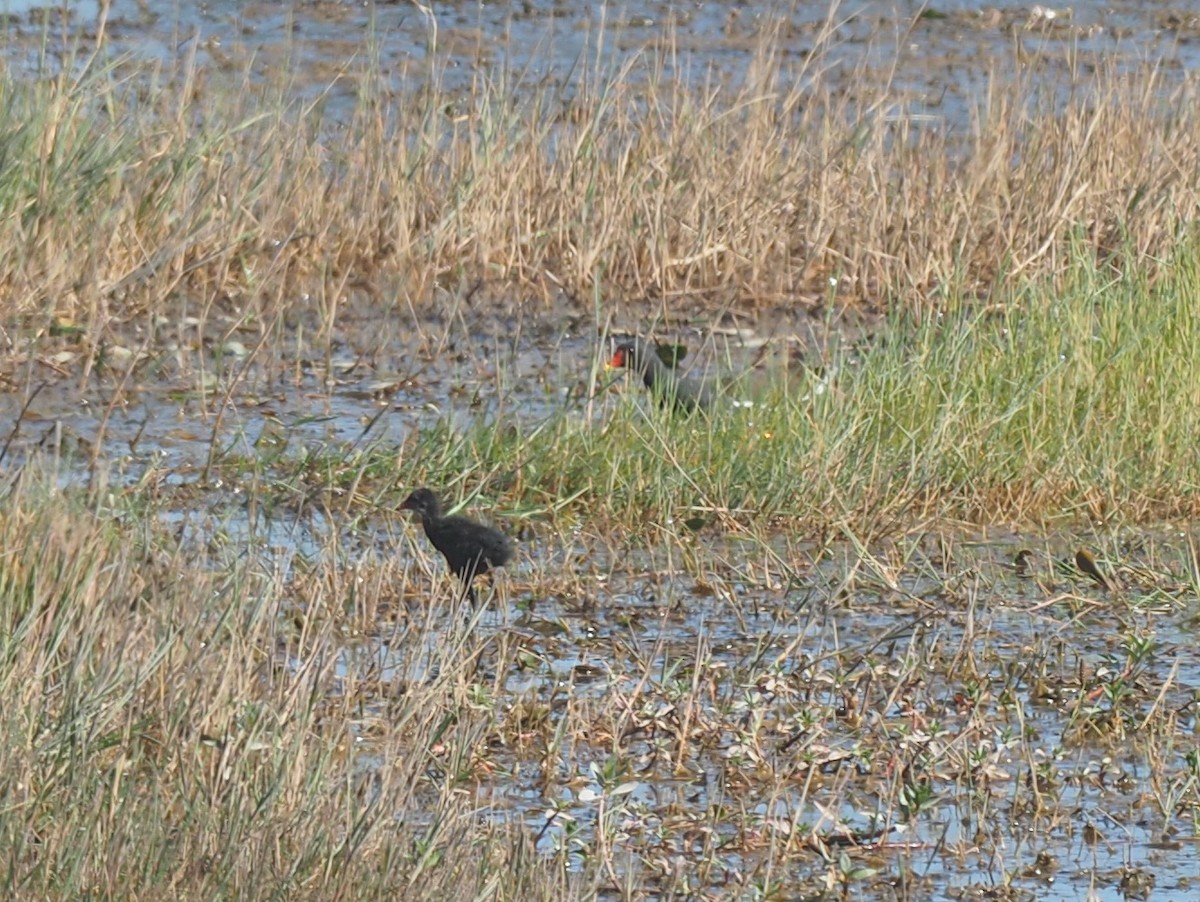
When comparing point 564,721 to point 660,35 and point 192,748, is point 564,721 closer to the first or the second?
point 192,748

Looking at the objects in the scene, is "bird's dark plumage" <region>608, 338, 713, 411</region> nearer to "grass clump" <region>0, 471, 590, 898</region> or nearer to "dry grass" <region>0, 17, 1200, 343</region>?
"dry grass" <region>0, 17, 1200, 343</region>

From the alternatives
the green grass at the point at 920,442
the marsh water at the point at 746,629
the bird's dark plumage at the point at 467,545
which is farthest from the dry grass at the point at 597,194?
the bird's dark plumage at the point at 467,545

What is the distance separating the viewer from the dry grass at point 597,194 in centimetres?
977

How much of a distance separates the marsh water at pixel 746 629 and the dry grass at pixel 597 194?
35 centimetres

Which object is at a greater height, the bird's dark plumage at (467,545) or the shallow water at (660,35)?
the bird's dark plumage at (467,545)

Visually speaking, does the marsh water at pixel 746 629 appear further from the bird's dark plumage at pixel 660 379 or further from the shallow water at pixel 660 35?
the shallow water at pixel 660 35

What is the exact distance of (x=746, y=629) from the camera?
6.27m

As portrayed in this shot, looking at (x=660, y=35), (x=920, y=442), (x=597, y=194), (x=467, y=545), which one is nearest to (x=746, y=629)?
(x=467, y=545)

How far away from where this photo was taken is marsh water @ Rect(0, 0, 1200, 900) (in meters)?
4.91

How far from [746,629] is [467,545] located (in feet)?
2.56

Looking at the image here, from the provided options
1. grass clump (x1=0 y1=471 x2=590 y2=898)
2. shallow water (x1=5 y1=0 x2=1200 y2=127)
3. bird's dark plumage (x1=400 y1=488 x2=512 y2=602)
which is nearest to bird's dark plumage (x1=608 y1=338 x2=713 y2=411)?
bird's dark plumage (x1=400 y1=488 x2=512 y2=602)

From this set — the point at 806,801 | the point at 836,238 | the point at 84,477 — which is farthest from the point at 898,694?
the point at 836,238

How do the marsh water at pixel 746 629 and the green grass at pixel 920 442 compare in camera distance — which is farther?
the green grass at pixel 920 442

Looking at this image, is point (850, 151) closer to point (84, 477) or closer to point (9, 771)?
point (84, 477)
